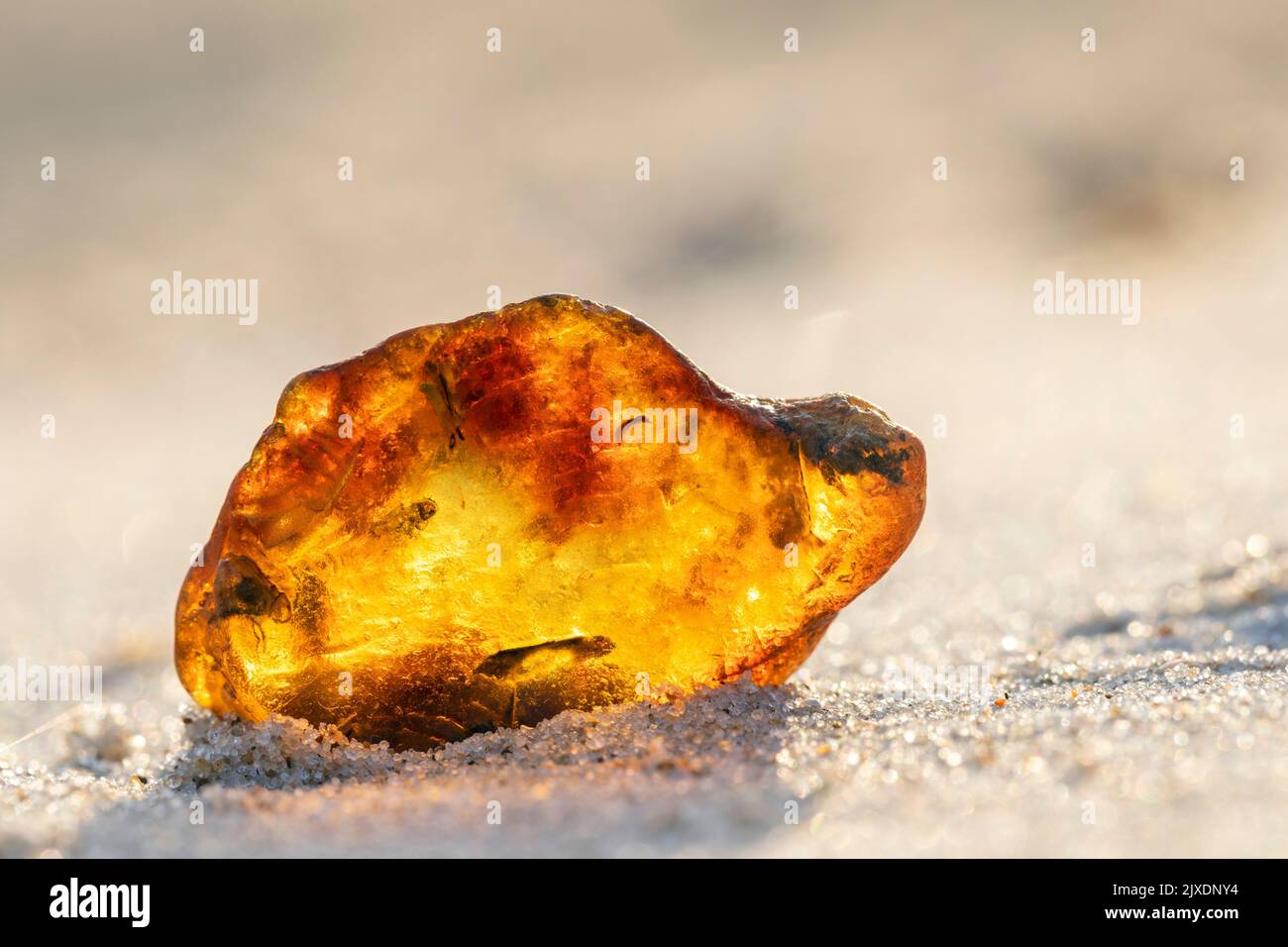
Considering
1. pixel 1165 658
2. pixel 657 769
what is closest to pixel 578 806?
pixel 657 769

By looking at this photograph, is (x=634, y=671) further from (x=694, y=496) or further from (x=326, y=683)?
(x=326, y=683)

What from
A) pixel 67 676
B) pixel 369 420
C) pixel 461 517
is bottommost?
pixel 67 676

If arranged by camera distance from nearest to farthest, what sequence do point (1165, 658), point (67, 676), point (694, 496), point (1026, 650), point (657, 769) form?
1. point (657, 769)
2. point (694, 496)
3. point (1165, 658)
4. point (1026, 650)
5. point (67, 676)

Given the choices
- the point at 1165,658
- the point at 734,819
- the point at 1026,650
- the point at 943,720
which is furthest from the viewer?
the point at 1026,650
